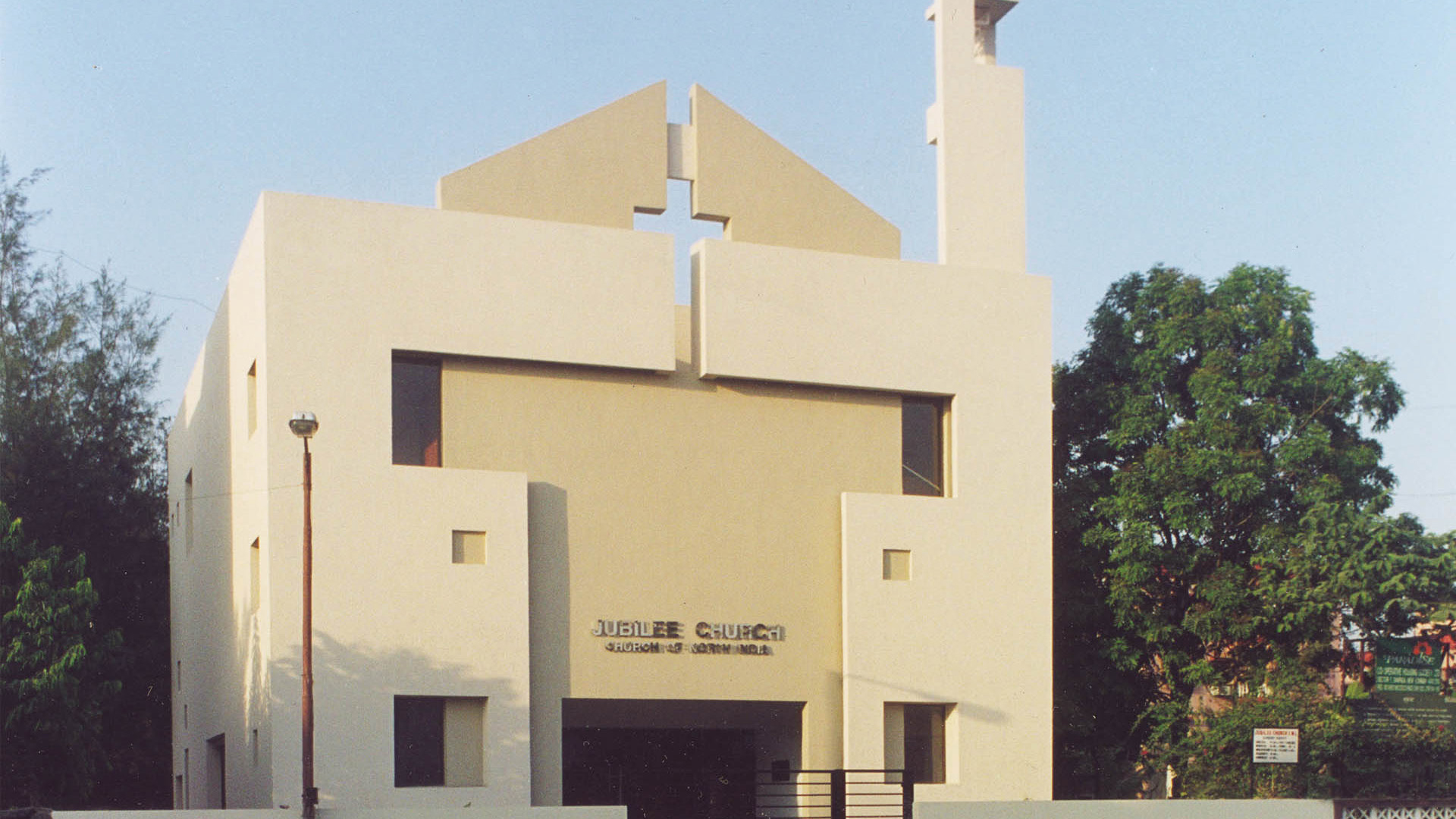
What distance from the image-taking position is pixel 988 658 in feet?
92.5

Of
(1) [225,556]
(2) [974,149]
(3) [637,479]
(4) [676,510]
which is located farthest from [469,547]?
(2) [974,149]

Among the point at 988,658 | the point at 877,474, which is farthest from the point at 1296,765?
the point at 877,474

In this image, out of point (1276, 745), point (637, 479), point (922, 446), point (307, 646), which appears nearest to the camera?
point (307, 646)

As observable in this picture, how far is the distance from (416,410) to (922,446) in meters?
8.90

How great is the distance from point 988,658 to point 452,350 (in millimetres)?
10370

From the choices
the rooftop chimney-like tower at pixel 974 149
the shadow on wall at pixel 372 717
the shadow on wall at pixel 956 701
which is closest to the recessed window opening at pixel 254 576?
the shadow on wall at pixel 372 717

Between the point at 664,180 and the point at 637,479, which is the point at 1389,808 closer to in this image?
the point at 637,479

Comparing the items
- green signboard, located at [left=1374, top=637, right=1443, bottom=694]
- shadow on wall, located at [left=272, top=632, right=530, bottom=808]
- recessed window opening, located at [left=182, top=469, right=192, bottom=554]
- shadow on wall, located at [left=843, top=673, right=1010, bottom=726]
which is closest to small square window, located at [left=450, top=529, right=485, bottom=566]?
shadow on wall, located at [left=272, top=632, right=530, bottom=808]

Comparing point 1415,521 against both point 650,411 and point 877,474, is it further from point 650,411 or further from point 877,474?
point 650,411

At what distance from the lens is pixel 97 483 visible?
1706 inches

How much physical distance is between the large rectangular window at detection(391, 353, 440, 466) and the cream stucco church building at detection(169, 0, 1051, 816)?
0.04 metres

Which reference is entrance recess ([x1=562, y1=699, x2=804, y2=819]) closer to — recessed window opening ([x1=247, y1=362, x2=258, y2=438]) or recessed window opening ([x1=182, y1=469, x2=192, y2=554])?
recessed window opening ([x1=247, y1=362, x2=258, y2=438])

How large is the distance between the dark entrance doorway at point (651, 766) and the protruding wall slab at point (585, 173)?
30.3 ft

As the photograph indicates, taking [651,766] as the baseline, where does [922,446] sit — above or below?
above
